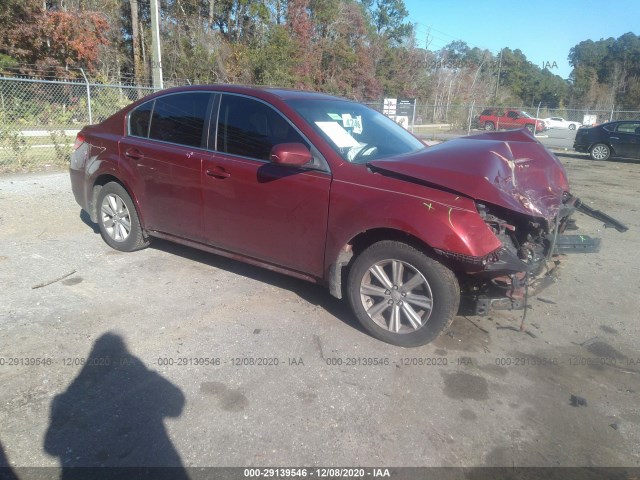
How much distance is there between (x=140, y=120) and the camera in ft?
16.1

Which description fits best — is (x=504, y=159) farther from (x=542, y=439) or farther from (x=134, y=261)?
(x=134, y=261)

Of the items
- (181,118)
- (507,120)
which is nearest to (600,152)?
(507,120)

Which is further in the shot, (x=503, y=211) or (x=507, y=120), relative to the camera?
(x=507, y=120)

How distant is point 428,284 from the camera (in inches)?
130

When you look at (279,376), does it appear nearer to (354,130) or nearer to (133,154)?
(354,130)

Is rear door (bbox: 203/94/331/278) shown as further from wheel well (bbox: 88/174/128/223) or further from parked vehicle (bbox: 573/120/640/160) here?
parked vehicle (bbox: 573/120/640/160)

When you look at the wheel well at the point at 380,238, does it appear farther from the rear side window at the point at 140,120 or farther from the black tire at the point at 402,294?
the rear side window at the point at 140,120

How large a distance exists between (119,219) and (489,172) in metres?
3.81

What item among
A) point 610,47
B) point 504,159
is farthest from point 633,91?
point 504,159

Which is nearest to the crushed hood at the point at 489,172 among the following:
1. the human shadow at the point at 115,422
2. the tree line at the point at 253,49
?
the human shadow at the point at 115,422

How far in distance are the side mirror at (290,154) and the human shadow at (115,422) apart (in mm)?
1684

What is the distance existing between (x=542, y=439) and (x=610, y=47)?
96490mm

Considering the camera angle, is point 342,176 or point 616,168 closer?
point 342,176

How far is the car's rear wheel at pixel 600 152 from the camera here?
16.9 metres
